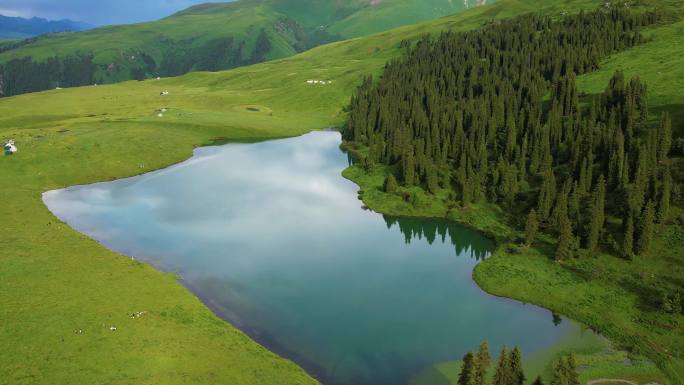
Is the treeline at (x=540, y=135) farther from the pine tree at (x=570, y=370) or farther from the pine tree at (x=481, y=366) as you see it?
the pine tree at (x=481, y=366)

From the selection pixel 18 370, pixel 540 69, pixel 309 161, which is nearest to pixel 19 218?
pixel 18 370

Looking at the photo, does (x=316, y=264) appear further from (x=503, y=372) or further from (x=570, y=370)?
(x=570, y=370)

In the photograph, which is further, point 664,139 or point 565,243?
point 664,139

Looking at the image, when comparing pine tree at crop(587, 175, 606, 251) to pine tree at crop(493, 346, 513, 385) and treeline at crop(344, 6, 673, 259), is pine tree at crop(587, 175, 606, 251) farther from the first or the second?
pine tree at crop(493, 346, 513, 385)

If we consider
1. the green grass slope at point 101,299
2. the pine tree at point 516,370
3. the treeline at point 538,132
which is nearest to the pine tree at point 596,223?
the treeline at point 538,132

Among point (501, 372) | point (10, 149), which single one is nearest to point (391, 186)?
point (501, 372)

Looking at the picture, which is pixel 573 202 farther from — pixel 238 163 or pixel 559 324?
pixel 238 163
